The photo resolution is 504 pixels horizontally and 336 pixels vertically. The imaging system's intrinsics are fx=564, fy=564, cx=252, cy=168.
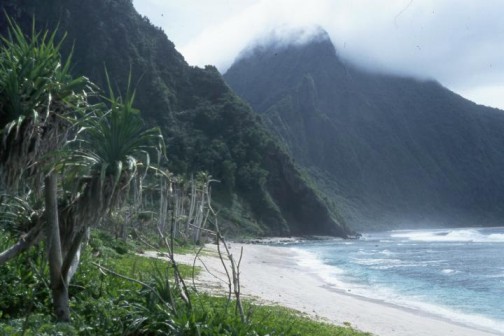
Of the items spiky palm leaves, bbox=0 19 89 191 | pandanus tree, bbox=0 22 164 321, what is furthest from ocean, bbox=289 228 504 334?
spiky palm leaves, bbox=0 19 89 191

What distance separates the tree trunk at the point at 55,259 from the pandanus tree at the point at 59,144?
0.01 metres

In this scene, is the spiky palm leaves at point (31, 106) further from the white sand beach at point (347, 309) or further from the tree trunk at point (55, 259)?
the white sand beach at point (347, 309)

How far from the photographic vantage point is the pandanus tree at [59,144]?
22.1ft

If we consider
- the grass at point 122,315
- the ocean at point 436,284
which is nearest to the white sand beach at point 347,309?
the ocean at point 436,284

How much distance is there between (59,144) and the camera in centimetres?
726

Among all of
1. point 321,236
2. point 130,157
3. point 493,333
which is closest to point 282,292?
point 493,333

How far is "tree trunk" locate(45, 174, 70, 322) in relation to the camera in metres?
7.23

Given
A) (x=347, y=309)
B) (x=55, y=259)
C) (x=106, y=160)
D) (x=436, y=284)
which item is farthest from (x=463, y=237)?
(x=106, y=160)

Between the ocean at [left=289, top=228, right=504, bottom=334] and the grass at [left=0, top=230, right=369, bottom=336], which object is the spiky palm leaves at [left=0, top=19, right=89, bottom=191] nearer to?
the grass at [left=0, top=230, right=369, bottom=336]

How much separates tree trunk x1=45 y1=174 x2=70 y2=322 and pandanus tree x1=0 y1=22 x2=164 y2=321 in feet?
0.04

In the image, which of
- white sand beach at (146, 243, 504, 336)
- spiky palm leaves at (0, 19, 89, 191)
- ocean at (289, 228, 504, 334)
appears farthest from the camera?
ocean at (289, 228, 504, 334)

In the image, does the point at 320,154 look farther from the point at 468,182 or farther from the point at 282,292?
the point at 282,292

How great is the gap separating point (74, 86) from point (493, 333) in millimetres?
16240

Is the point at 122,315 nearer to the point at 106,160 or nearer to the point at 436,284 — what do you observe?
the point at 106,160
